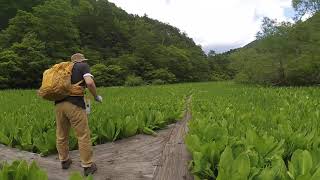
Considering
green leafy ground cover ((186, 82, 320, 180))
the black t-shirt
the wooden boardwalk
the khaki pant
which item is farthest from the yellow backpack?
green leafy ground cover ((186, 82, 320, 180))

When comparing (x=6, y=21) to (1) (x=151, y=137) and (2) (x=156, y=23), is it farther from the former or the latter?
(2) (x=156, y=23)

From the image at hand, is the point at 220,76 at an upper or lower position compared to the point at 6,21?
lower

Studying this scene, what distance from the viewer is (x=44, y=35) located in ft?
148

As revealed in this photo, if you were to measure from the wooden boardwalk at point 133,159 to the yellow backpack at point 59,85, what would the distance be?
3.34 feet

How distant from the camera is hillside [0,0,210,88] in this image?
124 ft

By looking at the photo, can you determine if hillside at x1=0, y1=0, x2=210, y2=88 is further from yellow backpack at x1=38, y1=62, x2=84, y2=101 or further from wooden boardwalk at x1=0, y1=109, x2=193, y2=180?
yellow backpack at x1=38, y1=62, x2=84, y2=101

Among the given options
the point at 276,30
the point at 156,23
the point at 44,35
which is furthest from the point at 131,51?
the point at 156,23

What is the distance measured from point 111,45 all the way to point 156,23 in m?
43.9

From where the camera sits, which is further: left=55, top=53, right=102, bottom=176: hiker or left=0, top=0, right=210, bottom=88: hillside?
left=0, top=0, right=210, bottom=88: hillside

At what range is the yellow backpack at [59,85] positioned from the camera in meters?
5.93

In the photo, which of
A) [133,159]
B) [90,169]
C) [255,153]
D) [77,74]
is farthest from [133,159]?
[255,153]

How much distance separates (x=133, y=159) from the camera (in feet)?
22.1

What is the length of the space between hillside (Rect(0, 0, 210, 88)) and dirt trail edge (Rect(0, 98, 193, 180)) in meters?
28.8

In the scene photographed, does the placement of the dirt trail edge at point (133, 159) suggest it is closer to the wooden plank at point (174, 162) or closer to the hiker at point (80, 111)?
the wooden plank at point (174, 162)
